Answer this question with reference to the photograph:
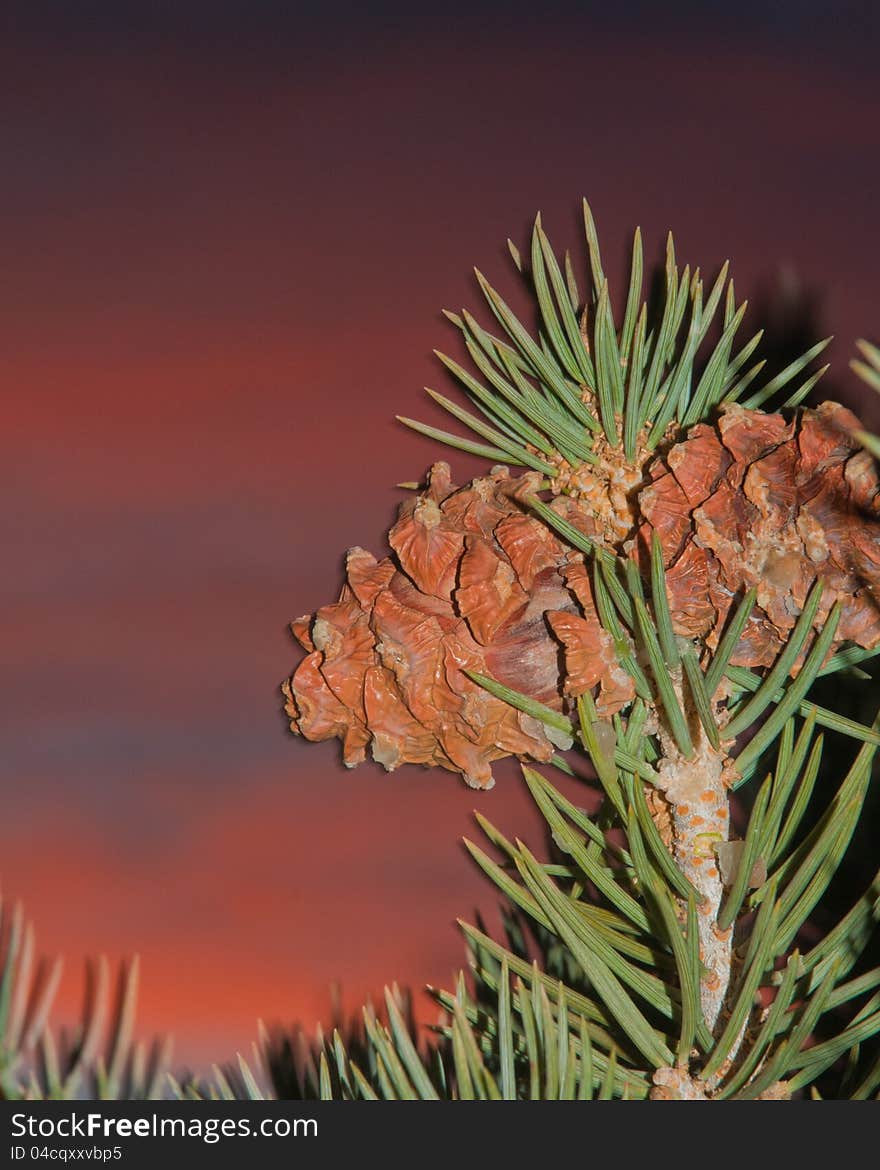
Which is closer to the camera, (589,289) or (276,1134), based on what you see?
(276,1134)

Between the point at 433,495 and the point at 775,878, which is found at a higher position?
the point at 433,495

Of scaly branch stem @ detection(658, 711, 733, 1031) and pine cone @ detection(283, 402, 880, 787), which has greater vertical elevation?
pine cone @ detection(283, 402, 880, 787)

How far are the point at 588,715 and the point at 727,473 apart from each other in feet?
0.23

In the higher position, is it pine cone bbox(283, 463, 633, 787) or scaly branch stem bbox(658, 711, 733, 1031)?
pine cone bbox(283, 463, 633, 787)

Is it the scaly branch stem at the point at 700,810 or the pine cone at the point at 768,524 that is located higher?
the pine cone at the point at 768,524

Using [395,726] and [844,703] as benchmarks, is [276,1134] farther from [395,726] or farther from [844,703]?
[844,703]

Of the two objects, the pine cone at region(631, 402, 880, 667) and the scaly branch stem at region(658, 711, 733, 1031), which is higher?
the pine cone at region(631, 402, 880, 667)

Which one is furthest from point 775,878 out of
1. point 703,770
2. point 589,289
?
point 589,289

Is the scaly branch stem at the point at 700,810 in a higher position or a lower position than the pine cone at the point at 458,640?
lower

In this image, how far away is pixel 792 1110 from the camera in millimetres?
224

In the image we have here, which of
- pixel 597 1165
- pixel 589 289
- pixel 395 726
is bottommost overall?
pixel 597 1165

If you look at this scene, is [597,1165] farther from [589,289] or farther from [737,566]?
[589,289]

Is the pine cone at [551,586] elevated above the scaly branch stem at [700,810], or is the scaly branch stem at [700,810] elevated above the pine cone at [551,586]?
the pine cone at [551,586]

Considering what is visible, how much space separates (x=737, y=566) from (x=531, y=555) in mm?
50
